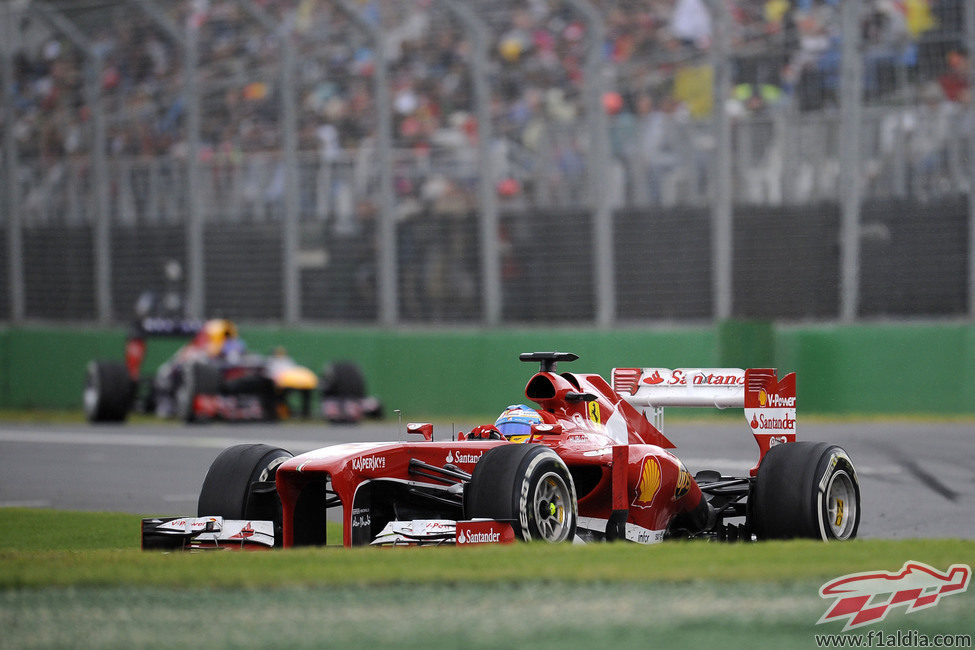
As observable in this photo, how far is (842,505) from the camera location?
309 inches

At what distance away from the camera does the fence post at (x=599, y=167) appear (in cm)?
1784

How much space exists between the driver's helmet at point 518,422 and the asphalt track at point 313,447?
21.4 inches

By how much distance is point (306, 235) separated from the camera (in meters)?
20.3

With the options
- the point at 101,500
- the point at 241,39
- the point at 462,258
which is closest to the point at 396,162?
the point at 462,258

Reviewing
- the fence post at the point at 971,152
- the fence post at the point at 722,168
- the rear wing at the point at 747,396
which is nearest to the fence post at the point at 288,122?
the fence post at the point at 722,168

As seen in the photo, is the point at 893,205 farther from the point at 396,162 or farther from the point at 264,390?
the point at 264,390

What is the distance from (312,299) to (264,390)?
5.41ft

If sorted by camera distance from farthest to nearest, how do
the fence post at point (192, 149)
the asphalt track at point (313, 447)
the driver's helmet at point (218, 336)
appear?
the fence post at point (192, 149), the driver's helmet at point (218, 336), the asphalt track at point (313, 447)

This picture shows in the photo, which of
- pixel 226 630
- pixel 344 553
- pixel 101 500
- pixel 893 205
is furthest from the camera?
pixel 893 205

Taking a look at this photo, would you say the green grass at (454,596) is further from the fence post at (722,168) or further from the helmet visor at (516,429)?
the fence post at (722,168)

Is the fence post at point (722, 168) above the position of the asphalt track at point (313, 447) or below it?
above

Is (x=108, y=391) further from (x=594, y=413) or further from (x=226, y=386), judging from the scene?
(x=594, y=413)

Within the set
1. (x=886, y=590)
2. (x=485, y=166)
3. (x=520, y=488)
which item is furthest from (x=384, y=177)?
(x=886, y=590)

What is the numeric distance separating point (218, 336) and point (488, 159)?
4.43 metres
